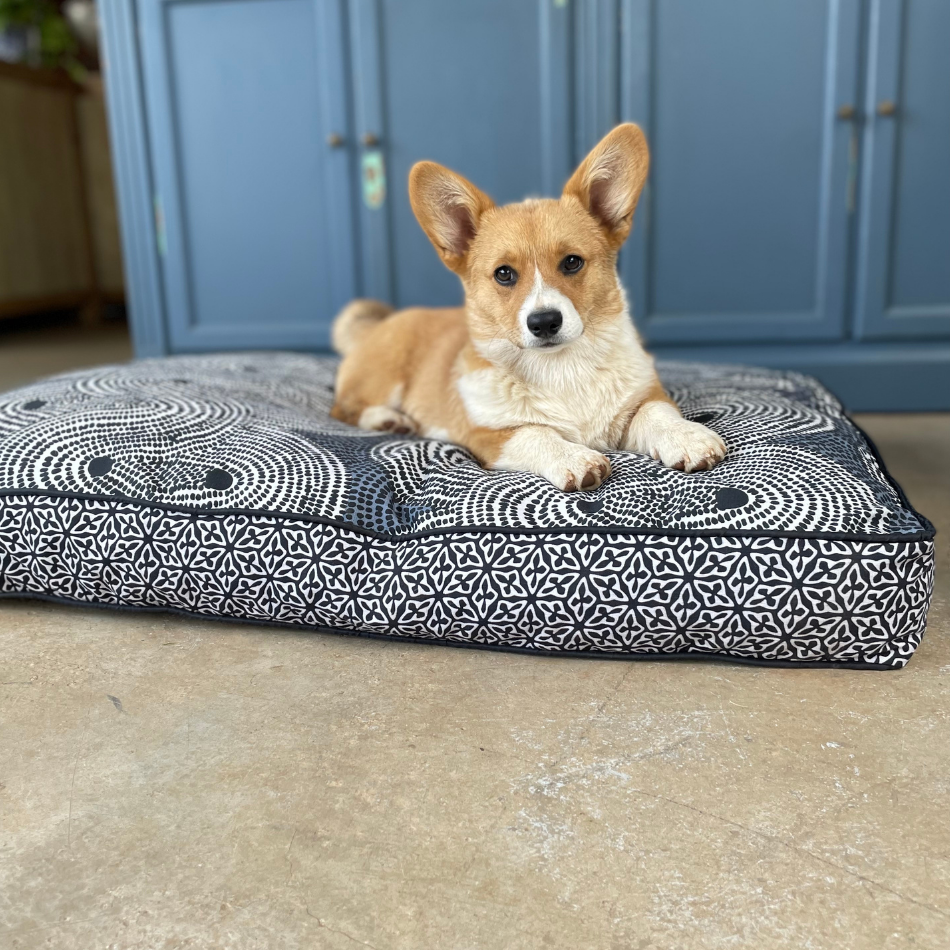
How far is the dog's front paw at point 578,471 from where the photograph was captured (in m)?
1.67

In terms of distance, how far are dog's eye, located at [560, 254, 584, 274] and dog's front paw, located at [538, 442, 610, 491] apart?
373mm

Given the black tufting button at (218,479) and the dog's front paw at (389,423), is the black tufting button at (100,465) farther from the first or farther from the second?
the dog's front paw at (389,423)

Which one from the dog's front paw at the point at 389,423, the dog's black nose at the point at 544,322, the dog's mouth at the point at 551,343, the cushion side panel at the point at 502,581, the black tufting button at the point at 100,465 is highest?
the dog's black nose at the point at 544,322

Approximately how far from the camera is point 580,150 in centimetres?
352

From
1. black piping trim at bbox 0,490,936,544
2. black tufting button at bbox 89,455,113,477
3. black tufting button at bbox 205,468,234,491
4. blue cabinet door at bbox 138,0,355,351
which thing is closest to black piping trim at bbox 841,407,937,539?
black piping trim at bbox 0,490,936,544

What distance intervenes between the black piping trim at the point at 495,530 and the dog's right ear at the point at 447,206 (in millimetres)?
687

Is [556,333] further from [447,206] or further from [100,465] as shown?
[100,465]

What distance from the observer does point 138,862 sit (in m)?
1.11

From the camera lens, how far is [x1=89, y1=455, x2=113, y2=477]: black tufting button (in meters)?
1.78

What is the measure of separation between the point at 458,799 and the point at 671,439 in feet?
2.86

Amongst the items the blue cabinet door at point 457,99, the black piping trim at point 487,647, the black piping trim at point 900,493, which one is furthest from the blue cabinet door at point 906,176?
the black piping trim at point 487,647

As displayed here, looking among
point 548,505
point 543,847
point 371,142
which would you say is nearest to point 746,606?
point 548,505

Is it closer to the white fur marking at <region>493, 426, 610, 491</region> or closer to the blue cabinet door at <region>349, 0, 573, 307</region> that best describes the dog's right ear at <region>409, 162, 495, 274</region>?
the white fur marking at <region>493, 426, 610, 491</region>

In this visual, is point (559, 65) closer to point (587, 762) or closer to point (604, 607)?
point (604, 607)
